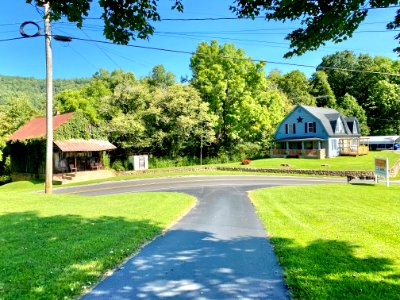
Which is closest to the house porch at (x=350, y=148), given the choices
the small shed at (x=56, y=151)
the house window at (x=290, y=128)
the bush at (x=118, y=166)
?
the house window at (x=290, y=128)

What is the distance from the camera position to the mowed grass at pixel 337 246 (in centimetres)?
458

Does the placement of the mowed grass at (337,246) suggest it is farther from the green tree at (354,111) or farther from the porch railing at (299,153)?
the green tree at (354,111)

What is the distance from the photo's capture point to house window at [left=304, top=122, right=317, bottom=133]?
43688 millimetres

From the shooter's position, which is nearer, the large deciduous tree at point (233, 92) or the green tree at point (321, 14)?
the green tree at point (321, 14)

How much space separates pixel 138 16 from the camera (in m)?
4.89

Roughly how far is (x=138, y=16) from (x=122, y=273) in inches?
177

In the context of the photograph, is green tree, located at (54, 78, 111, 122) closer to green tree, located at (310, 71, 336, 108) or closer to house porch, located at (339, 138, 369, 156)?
house porch, located at (339, 138, 369, 156)

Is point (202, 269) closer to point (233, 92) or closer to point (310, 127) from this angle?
point (233, 92)

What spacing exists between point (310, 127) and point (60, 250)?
42.7 metres

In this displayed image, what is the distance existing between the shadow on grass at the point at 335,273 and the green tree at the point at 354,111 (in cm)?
6273

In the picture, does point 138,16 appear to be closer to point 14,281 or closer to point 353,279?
point 14,281

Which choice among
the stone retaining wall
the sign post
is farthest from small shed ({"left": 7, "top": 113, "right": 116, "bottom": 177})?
the sign post

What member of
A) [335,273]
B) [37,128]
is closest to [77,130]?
[37,128]

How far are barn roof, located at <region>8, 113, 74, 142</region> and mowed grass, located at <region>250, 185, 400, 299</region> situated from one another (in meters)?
26.0
